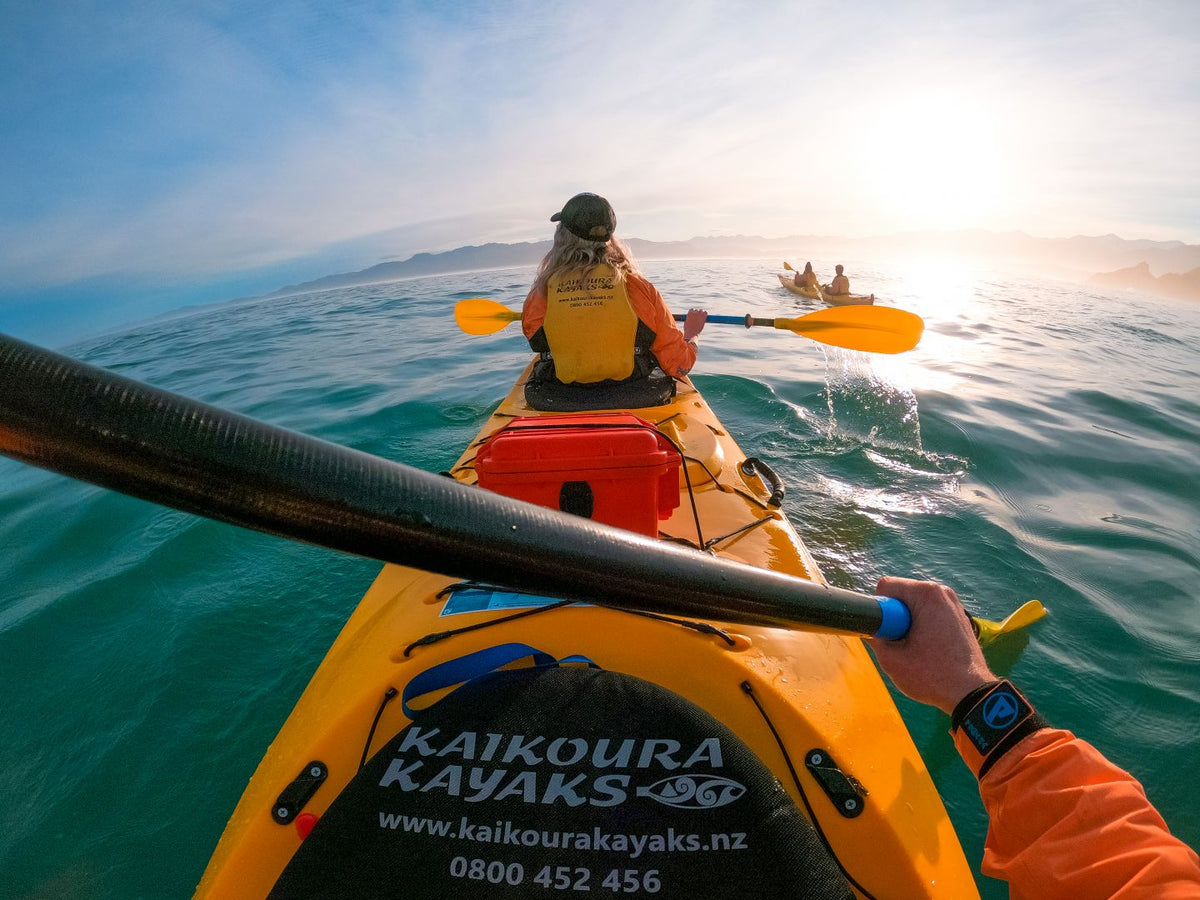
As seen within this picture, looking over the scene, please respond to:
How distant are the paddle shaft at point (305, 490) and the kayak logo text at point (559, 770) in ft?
1.40

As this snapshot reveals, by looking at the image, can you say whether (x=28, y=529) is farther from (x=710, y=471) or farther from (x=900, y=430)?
(x=900, y=430)

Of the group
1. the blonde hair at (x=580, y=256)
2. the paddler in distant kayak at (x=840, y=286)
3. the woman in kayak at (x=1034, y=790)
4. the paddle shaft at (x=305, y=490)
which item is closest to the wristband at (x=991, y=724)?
the woman in kayak at (x=1034, y=790)

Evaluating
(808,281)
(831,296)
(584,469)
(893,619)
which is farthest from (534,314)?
(808,281)

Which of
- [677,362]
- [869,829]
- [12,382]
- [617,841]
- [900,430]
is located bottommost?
[900,430]

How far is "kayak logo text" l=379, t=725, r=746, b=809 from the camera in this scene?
1.04 metres

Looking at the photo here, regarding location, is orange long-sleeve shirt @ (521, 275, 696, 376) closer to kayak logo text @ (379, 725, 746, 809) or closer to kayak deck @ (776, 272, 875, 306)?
kayak logo text @ (379, 725, 746, 809)

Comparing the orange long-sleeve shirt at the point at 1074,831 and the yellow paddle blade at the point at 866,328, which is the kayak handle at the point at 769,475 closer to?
the orange long-sleeve shirt at the point at 1074,831

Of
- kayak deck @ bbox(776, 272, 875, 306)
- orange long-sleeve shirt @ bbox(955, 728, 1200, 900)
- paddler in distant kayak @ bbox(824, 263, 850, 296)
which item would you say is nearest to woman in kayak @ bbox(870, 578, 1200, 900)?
orange long-sleeve shirt @ bbox(955, 728, 1200, 900)

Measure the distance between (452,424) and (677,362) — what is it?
3831 millimetres

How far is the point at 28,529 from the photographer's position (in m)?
5.14

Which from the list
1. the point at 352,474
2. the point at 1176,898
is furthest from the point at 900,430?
the point at 352,474

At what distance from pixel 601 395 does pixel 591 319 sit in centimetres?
61

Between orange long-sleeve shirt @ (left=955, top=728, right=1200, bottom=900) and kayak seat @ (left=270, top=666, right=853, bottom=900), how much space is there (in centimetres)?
34

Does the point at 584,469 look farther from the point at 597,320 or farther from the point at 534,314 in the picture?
the point at 534,314
